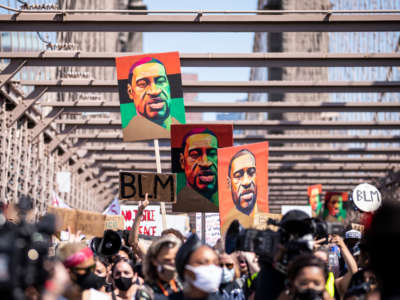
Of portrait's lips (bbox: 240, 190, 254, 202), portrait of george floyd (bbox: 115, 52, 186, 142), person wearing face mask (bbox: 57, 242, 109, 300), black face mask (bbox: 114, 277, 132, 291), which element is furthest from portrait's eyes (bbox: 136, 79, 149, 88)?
person wearing face mask (bbox: 57, 242, 109, 300)

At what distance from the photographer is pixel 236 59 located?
18172 millimetres

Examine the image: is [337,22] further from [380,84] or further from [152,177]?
[152,177]

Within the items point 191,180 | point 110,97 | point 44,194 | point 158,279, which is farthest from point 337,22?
point 110,97

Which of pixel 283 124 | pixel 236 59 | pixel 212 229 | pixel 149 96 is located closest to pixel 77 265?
pixel 149 96

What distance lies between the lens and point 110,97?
57594 millimetres

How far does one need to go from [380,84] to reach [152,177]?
45.3ft

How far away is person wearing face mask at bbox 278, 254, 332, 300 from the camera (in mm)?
4637

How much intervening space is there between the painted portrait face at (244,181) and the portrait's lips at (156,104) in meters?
1.62

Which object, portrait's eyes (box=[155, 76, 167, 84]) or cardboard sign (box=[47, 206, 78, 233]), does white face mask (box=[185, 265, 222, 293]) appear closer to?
cardboard sign (box=[47, 206, 78, 233])

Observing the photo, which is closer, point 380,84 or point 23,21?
point 23,21

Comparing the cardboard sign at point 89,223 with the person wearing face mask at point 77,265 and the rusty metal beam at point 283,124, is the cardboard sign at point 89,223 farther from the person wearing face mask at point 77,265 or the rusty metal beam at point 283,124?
the rusty metal beam at point 283,124

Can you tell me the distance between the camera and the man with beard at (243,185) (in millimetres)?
10102

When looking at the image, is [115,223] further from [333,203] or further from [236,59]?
[333,203]

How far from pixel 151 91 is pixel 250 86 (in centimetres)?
972
